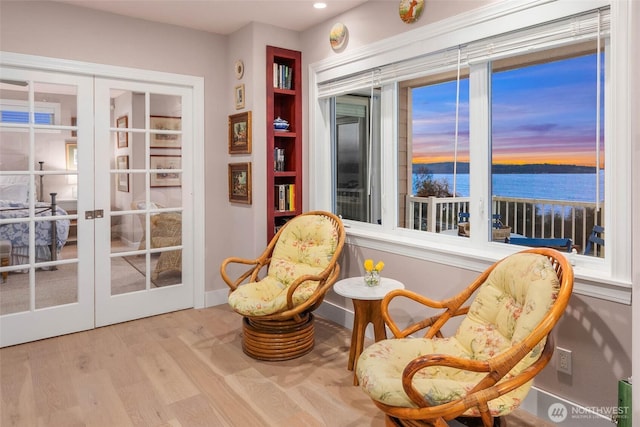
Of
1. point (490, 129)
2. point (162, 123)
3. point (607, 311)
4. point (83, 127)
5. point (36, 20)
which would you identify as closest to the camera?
point (607, 311)

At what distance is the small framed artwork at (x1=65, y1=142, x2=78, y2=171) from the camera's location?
11.5 feet

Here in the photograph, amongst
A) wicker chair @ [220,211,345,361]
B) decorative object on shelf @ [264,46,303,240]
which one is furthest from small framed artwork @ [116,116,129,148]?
wicker chair @ [220,211,345,361]

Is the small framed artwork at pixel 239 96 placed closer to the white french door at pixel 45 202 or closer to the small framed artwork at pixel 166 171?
the small framed artwork at pixel 166 171

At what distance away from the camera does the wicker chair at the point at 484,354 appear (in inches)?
66.7

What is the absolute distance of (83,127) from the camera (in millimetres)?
3537

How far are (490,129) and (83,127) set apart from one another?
10.2ft

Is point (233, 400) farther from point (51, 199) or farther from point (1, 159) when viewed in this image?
point (1, 159)

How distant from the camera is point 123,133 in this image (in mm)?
3742

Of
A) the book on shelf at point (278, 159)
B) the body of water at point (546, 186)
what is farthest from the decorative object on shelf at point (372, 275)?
the book on shelf at point (278, 159)

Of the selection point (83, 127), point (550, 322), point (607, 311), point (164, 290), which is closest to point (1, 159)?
point (83, 127)

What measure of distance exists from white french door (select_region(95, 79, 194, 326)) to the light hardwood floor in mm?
413

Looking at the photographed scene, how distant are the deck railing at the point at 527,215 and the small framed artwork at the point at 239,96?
5.97 feet

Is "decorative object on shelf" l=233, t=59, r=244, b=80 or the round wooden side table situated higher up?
"decorative object on shelf" l=233, t=59, r=244, b=80

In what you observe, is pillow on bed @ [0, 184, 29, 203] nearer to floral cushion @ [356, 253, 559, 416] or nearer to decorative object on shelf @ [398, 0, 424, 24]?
floral cushion @ [356, 253, 559, 416]
